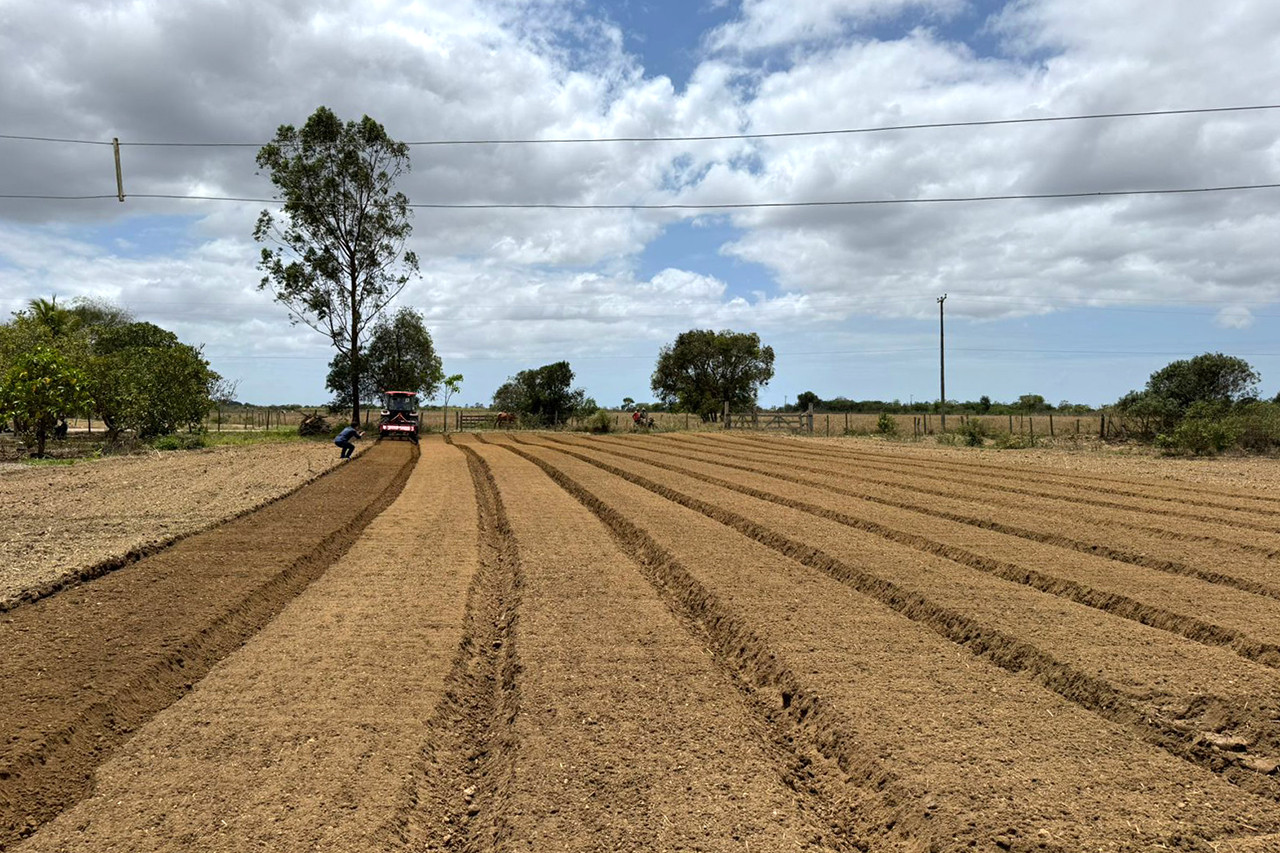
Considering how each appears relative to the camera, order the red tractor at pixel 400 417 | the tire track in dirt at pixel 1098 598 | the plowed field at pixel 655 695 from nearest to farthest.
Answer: the plowed field at pixel 655 695 < the tire track in dirt at pixel 1098 598 < the red tractor at pixel 400 417

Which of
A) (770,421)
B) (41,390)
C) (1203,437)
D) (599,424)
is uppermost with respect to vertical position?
(41,390)

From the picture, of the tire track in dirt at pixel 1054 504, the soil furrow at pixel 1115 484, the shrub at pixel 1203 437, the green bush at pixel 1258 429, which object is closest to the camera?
the tire track in dirt at pixel 1054 504

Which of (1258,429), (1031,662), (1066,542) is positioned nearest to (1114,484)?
(1066,542)

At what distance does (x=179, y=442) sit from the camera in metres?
31.3

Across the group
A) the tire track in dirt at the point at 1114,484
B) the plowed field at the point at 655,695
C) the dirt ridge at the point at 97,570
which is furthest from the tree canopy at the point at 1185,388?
the dirt ridge at the point at 97,570

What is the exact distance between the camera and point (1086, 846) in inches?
144

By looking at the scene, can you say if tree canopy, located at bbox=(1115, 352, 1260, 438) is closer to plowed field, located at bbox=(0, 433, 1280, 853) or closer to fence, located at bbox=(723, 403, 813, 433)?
fence, located at bbox=(723, 403, 813, 433)

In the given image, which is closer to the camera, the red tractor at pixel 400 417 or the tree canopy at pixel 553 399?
the red tractor at pixel 400 417

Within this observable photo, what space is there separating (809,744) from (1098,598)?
15.5 feet

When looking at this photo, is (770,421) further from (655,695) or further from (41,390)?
(655,695)

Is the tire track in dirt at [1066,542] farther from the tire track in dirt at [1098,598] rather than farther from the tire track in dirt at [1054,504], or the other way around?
the tire track in dirt at [1098,598]

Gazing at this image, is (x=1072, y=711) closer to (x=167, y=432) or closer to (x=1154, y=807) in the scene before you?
(x=1154, y=807)

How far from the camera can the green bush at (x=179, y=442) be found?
1204 inches

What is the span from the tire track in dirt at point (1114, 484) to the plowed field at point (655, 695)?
427 centimetres
